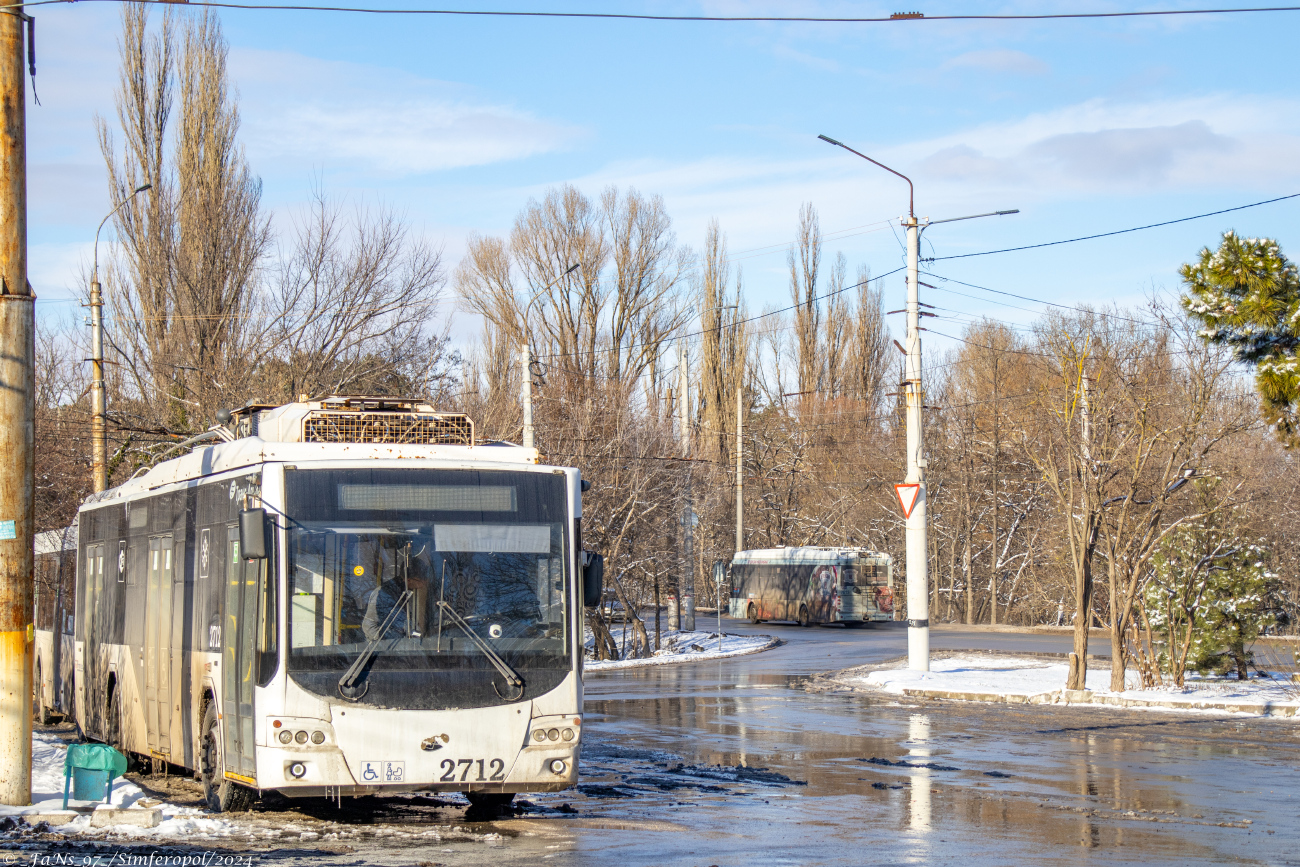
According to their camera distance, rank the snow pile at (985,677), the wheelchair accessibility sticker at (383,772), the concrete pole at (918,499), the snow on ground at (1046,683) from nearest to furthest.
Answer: the wheelchair accessibility sticker at (383,772)
the snow on ground at (1046,683)
the snow pile at (985,677)
the concrete pole at (918,499)

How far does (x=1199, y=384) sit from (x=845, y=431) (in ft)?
139

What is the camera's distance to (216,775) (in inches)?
423

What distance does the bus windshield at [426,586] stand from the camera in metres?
9.58

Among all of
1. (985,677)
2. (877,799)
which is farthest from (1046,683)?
(877,799)

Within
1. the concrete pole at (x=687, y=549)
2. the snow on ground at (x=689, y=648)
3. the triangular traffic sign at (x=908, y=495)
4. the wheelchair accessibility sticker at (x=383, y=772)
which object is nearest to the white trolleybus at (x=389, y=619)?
the wheelchair accessibility sticker at (x=383, y=772)

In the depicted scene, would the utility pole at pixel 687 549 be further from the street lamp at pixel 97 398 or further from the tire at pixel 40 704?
the tire at pixel 40 704

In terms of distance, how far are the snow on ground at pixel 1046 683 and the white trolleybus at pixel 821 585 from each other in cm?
2311

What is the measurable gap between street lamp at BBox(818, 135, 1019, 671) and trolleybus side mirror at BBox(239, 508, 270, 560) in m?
16.5

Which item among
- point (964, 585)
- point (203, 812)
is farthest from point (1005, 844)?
point (964, 585)

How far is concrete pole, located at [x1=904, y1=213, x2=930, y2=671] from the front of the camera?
24719 millimetres

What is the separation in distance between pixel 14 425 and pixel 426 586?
3583 mm

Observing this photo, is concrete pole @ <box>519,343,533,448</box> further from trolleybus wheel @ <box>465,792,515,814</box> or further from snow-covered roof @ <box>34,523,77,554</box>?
trolleybus wheel @ <box>465,792,515,814</box>

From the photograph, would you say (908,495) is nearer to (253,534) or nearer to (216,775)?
(216,775)

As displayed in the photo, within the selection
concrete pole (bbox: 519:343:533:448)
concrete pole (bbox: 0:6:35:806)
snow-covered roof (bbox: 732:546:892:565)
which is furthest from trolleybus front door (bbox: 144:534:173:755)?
snow-covered roof (bbox: 732:546:892:565)
